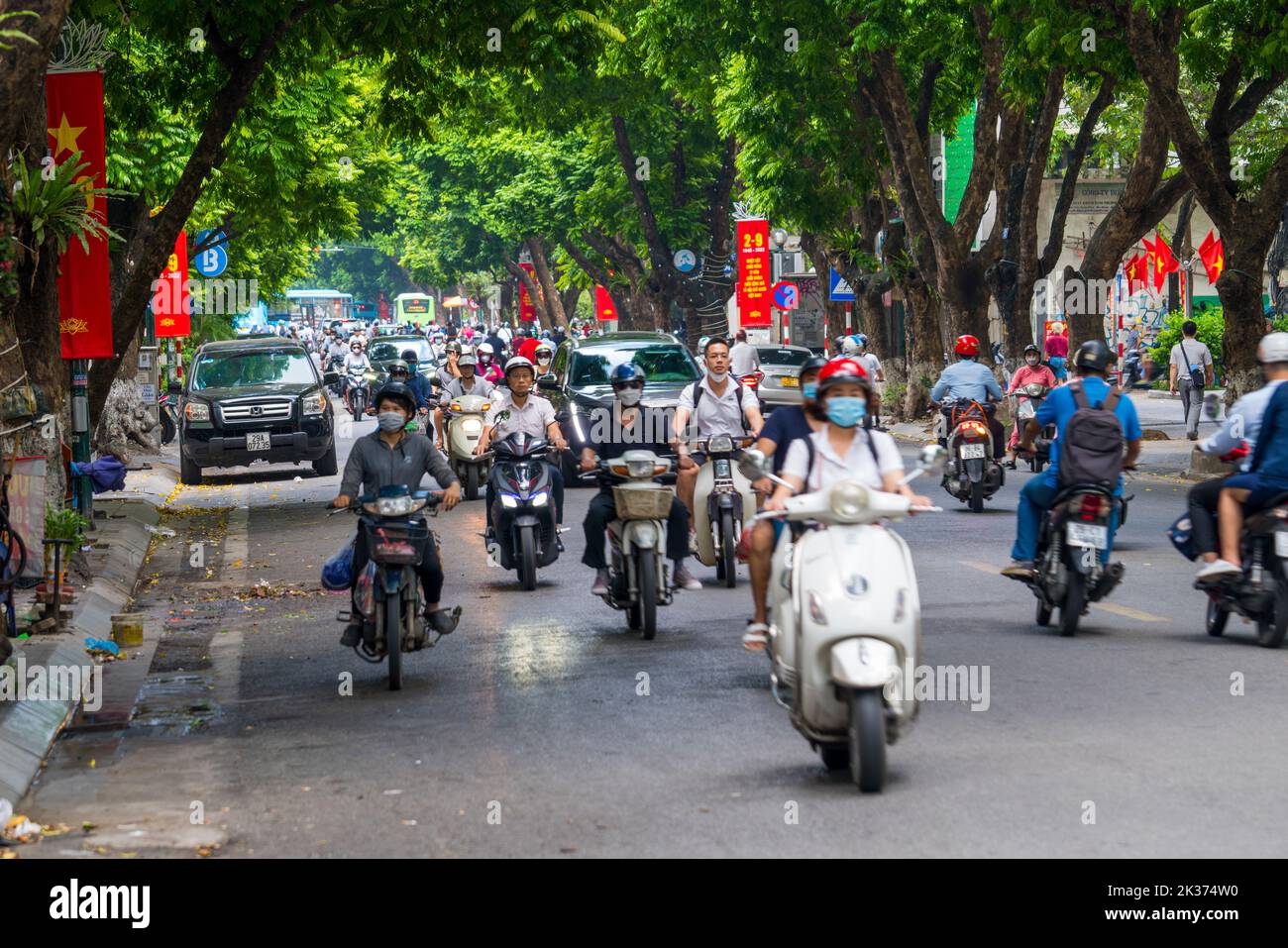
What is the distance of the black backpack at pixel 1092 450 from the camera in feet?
37.3

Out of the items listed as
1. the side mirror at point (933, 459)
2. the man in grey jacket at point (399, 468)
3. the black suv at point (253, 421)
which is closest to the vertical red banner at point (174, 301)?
the black suv at point (253, 421)

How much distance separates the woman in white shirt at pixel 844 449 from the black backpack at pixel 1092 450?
3323mm

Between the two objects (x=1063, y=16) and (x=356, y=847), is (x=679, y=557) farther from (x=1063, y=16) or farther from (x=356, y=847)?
(x=1063, y=16)

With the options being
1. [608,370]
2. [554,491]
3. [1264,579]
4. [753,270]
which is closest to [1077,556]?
[1264,579]

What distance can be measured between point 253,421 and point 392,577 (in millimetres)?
17635

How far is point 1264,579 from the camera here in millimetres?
10555

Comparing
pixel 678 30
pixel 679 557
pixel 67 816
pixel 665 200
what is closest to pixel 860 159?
pixel 678 30

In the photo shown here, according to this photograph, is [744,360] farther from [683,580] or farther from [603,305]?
[603,305]

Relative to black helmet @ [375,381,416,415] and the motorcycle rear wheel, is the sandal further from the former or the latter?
the motorcycle rear wheel

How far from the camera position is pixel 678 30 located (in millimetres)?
35031

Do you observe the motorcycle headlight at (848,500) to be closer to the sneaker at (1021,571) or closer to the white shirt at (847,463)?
the white shirt at (847,463)

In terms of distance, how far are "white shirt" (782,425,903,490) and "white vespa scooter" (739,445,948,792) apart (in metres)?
0.63

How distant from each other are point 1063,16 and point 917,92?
1227cm

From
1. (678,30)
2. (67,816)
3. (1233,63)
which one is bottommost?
(67,816)
